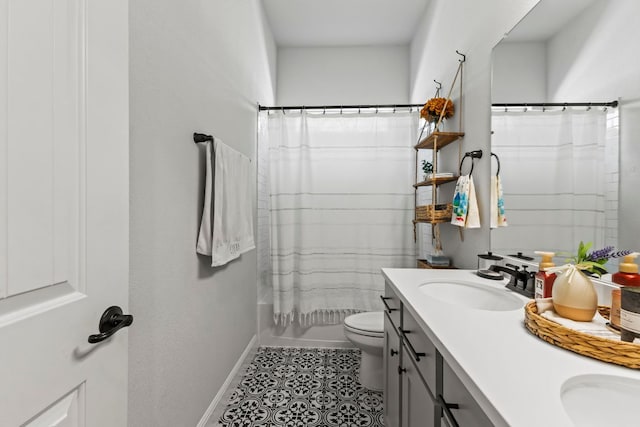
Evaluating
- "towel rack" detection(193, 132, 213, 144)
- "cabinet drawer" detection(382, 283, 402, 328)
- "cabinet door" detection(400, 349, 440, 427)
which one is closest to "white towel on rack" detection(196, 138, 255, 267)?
"towel rack" detection(193, 132, 213, 144)

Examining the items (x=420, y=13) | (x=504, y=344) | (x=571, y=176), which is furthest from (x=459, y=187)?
(x=420, y=13)

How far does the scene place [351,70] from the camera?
10.5ft

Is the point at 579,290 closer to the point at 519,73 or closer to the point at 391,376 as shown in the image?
the point at 391,376

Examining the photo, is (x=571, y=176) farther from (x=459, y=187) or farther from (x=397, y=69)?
(x=397, y=69)

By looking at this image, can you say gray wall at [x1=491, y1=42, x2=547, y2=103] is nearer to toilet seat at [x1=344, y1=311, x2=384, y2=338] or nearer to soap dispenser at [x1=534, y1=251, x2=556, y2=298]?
soap dispenser at [x1=534, y1=251, x2=556, y2=298]

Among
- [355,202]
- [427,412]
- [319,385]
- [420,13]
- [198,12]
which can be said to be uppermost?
[420,13]

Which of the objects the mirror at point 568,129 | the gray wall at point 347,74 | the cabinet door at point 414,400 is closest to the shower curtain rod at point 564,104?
the mirror at point 568,129

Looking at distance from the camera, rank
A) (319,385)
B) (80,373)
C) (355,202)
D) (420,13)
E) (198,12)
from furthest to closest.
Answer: (420,13) → (355,202) → (319,385) → (198,12) → (80,373)

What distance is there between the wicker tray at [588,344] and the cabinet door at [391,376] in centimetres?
63

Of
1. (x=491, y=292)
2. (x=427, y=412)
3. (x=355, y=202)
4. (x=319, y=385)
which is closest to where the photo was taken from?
(x=427, y=412)

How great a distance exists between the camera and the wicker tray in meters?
0.62

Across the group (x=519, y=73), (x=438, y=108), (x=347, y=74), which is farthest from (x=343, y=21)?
(x=519, y=73)

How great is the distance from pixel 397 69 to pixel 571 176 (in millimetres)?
2519

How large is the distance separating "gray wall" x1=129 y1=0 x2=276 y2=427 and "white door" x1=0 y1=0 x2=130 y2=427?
0.31 meters
